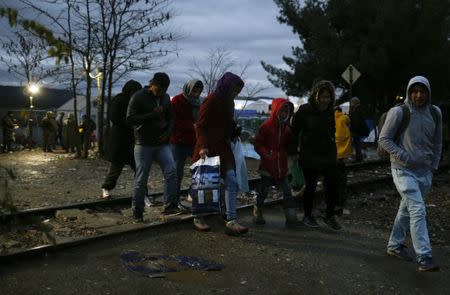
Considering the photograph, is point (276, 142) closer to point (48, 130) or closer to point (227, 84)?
point (227, 84)

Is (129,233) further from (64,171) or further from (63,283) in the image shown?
(64,171)

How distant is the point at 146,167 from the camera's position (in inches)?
262

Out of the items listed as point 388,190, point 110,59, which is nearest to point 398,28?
point 110,59

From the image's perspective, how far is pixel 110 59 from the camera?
18.0 m

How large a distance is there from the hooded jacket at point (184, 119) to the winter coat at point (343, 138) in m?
3.08

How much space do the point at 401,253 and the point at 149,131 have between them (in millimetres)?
3189

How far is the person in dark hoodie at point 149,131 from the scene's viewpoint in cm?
662

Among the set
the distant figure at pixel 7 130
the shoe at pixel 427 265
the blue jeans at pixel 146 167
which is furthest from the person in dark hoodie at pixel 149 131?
the distant figure at pixel 7 130

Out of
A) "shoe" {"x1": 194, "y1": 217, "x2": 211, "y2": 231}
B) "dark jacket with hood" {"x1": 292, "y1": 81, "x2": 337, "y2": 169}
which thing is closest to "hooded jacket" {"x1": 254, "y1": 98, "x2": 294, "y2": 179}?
"dark jacket with hood" {"x1": 292, "y1": 81, "x2": 337, "y2": 169}

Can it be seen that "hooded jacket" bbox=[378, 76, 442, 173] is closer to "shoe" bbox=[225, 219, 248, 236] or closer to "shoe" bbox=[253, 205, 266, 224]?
"shoe" bbox=[225, 219, 248, 236]

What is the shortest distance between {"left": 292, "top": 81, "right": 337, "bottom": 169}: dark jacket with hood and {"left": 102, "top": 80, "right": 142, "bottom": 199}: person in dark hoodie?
259cm

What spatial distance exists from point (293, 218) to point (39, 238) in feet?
10.2

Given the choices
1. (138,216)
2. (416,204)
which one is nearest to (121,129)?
(138,216)

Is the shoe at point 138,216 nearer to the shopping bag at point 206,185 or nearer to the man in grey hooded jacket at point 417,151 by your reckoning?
the shopping bag at point 206,185
